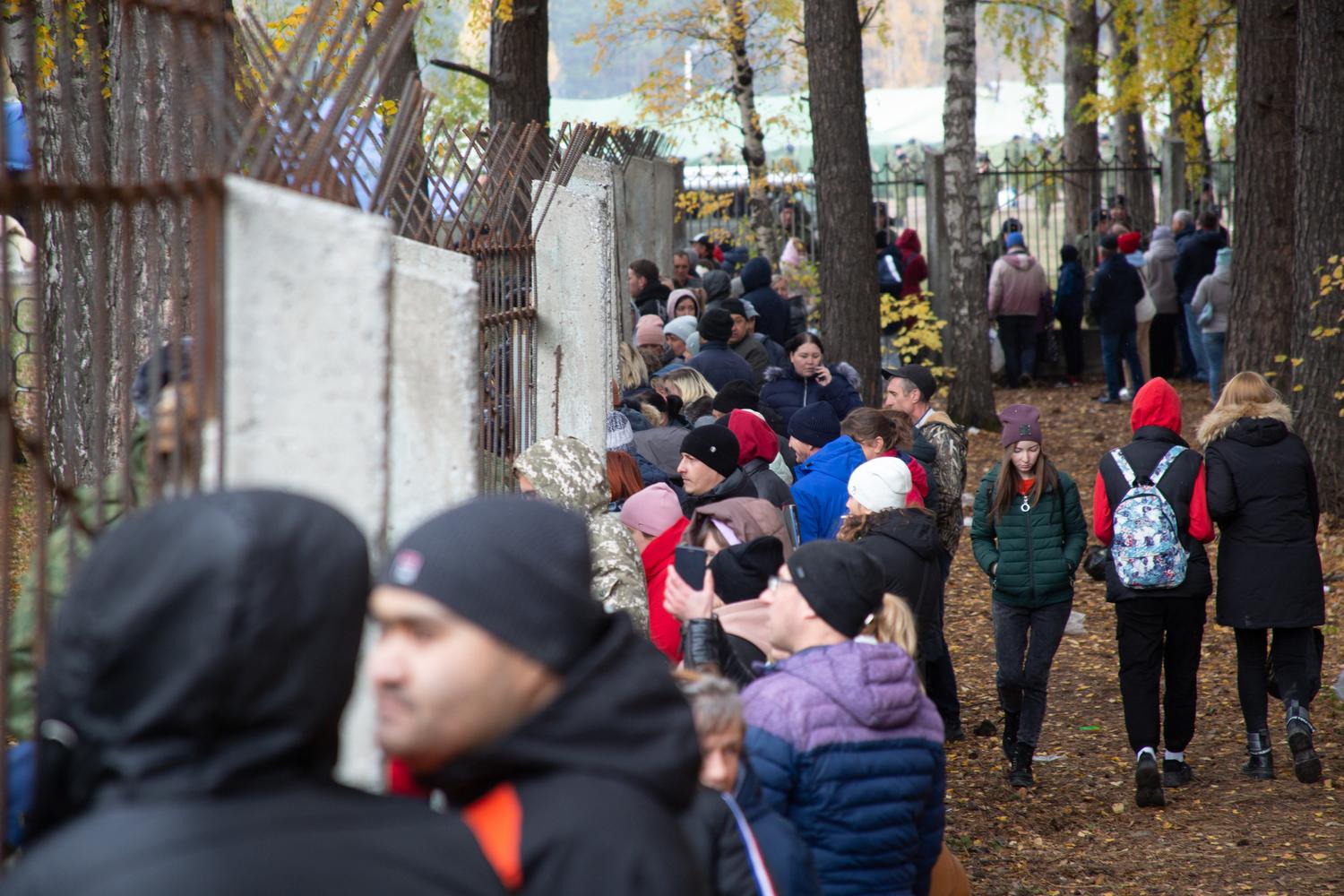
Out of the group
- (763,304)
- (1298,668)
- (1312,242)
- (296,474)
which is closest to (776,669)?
(296,474)

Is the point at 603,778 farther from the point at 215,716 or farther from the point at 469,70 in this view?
the point at 469,70

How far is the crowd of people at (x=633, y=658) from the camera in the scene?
1536mm

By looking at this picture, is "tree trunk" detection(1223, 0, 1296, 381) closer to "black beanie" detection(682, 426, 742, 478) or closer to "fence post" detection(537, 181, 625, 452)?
"fence post" detection(537, 181, 625, 452)

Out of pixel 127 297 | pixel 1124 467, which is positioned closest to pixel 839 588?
pixel 127 297

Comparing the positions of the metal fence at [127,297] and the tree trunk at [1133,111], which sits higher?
the tree trunk at [1133,111]

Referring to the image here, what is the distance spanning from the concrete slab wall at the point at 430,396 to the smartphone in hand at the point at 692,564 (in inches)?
64.5

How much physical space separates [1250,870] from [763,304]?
8.96m

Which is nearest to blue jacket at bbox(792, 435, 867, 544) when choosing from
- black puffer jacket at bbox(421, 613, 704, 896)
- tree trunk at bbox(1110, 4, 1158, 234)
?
black puffer jacket at bbox(421, 613, 704, 896)

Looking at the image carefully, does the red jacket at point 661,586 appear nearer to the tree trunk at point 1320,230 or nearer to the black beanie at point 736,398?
the black beanie at point 736,398

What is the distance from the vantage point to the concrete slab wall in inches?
127

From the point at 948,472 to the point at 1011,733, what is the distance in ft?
4.82

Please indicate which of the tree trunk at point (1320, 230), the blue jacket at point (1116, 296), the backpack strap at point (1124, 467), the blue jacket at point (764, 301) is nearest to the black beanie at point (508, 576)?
the backpack strap at point (1124, 467)

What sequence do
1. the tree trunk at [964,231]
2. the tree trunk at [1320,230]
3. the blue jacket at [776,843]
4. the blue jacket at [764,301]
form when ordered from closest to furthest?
the blue jacket at [776,843] → the tree trunk at [1320,230] → the blue jacket at [764,301] → the tree trunk at [964,231]

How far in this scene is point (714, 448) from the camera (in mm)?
6512
